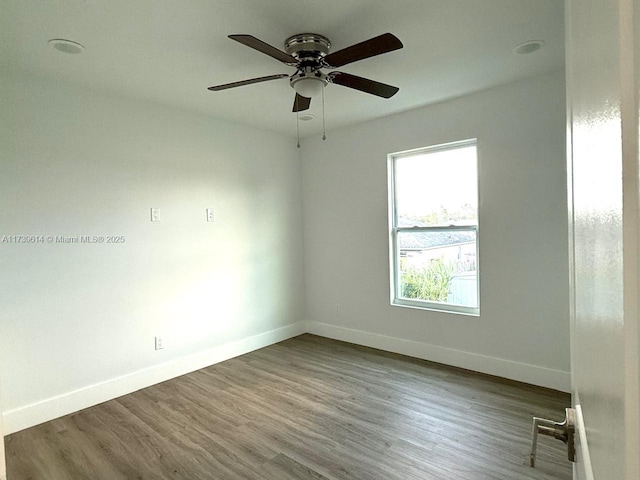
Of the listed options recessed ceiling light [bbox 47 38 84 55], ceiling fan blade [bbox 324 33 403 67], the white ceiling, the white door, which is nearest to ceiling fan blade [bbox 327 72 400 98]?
ceiling fan blade [bbox 324 33 403 67]

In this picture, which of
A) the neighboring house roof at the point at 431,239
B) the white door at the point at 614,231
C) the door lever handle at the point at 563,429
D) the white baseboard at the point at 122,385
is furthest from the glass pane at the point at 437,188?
the white door at the point at 614,231

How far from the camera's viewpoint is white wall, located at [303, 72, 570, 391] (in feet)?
9.38

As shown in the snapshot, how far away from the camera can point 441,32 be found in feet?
7.14

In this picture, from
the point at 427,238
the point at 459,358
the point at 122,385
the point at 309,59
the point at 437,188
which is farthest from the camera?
the point at 427,238

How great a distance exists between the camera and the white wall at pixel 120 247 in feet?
8.36

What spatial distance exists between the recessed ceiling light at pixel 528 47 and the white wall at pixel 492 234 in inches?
21.5

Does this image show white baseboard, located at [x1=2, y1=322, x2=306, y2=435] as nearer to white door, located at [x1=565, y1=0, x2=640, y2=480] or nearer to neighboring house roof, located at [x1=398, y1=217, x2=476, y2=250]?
neighboring house roof, located at [x1=398, y1=217, x2=476, y2=250]

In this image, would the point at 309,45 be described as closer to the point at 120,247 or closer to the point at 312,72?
the point at 312,72

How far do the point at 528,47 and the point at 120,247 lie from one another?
3.52m

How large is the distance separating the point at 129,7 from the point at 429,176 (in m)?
2.86

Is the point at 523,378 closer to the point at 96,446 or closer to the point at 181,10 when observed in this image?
the point at 96,446

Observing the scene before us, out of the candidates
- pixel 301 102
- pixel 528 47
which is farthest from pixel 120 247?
pixel 528 47

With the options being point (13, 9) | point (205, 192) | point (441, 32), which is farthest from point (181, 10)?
point (205, 192)

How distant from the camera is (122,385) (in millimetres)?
3033
